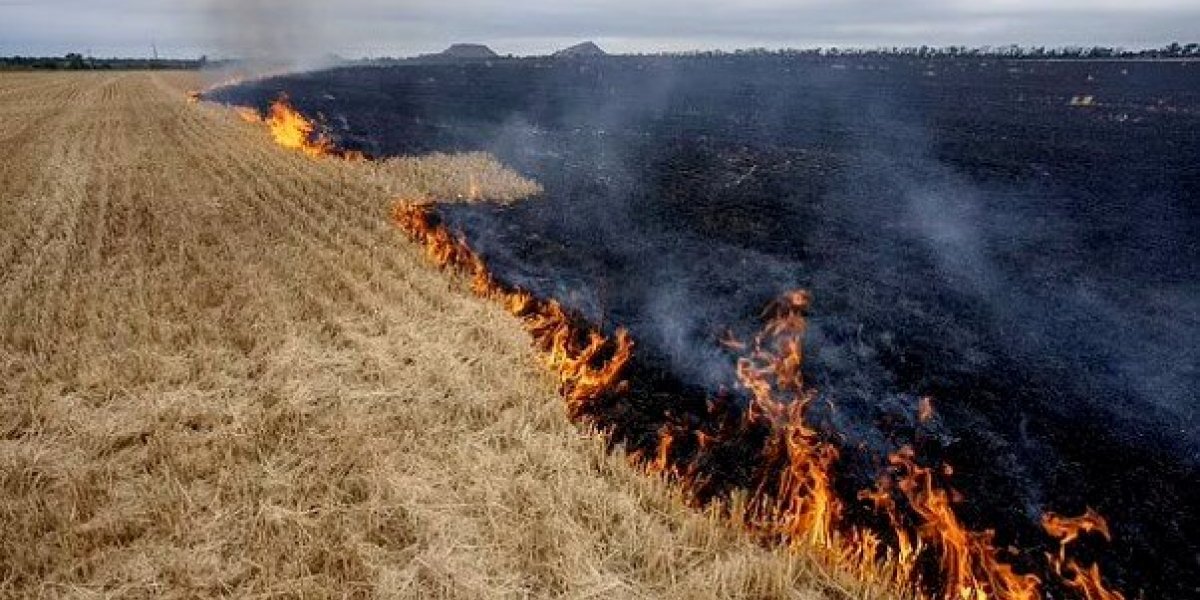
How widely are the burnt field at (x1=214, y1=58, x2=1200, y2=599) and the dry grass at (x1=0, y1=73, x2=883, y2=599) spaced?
1154 millimetres

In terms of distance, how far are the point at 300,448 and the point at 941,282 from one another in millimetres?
7321

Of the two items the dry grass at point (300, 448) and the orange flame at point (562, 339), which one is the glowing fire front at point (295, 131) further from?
the orange flame at point (562, 339)

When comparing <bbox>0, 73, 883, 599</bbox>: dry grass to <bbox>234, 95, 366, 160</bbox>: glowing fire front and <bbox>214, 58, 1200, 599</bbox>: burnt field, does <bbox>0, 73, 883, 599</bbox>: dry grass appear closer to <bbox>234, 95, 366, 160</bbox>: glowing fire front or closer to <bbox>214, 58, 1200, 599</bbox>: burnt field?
<bbox>214, 58, 1200, 599</bbox>: burnt field

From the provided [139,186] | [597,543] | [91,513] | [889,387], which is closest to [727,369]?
[889,387]

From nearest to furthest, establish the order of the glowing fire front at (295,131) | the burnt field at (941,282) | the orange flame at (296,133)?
the burnt field at (941,282)
the glowing fire front at (295,131)
the orange flame at (296,133)

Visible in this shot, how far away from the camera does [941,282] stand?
29.6 ft

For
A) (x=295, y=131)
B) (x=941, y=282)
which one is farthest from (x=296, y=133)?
(x=941, y=282)

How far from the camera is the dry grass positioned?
163 inches

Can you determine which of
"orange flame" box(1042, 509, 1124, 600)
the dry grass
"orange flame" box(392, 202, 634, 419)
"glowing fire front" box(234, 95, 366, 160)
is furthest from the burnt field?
the dry grass

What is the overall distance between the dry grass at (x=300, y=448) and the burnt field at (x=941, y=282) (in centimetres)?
115

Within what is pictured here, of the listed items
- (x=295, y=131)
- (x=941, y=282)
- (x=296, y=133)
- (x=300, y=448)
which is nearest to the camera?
(x=300, y=448)

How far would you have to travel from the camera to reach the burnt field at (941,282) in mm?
5238

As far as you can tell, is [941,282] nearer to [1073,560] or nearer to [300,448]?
[1073,560]

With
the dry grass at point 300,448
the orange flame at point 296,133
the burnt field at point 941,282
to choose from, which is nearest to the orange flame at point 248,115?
the orange flame at point 296,133
